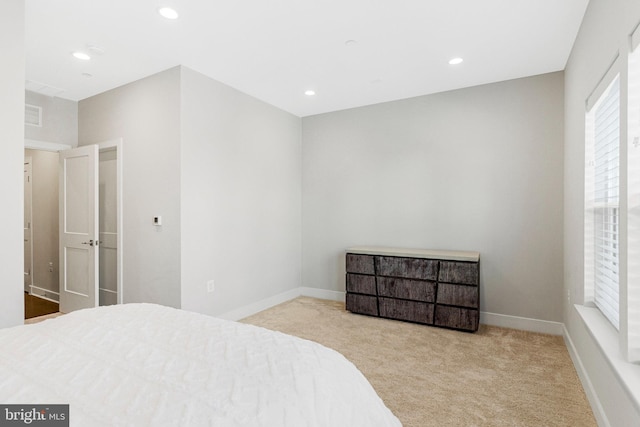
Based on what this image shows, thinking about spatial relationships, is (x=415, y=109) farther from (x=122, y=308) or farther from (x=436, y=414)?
(x=122, y=308)

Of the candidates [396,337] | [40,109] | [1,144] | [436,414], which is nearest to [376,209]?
[396,337]

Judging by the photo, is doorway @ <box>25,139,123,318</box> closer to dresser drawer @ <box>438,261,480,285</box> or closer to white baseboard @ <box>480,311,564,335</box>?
dresser drawer @ <box>438,261,480,285</box>

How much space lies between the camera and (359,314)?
3.98m

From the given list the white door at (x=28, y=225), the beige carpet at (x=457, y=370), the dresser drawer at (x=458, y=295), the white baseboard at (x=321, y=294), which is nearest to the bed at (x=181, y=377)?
the beige carpet at (x=457, y=370)

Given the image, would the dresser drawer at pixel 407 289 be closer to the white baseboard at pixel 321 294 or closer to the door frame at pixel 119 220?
the white baseboard at pixel 321 294

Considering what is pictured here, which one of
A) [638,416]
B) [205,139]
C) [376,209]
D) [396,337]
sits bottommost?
[396,337]

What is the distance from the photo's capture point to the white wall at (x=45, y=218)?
15.5ft

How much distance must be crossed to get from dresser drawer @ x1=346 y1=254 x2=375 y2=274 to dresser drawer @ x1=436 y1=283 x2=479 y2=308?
0.78 m

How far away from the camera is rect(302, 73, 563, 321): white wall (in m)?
3.38

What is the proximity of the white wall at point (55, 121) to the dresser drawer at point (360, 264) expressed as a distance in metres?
3.64

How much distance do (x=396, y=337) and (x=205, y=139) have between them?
2741 millimetres

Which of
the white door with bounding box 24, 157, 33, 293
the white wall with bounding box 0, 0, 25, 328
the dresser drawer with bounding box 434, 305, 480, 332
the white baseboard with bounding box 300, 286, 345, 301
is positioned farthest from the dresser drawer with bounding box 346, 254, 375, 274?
the white door with bounding box 24, 157, 33, 293

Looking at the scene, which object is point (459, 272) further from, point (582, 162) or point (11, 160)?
point (11, 160)

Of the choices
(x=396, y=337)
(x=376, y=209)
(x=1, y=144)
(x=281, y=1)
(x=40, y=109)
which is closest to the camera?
(x=1, y=144)
